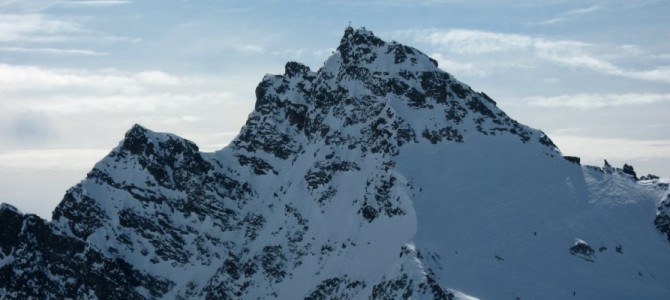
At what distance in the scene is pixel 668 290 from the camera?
614ft

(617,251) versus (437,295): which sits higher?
(617,251)

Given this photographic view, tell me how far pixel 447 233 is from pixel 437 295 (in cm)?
2777

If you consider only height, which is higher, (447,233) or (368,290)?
(447,233)

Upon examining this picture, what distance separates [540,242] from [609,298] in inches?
741

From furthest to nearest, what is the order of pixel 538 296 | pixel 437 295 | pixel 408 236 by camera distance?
pixel 408 236
pixel 538 296
pixel 437 295

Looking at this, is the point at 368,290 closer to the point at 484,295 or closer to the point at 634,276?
the point at 484,295

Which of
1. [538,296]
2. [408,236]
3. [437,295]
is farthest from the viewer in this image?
[408,236]

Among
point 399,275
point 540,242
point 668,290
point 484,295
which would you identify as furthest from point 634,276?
point 399,275

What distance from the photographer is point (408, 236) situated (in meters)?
194

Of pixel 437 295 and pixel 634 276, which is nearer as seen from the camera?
pixel 437 295

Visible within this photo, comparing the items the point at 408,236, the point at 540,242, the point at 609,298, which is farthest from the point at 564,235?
the point at 408,236

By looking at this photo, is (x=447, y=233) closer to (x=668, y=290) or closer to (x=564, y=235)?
(x=564, y=235)

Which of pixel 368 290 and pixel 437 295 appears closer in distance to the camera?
pixel 437 295

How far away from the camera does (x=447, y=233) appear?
644 ft
